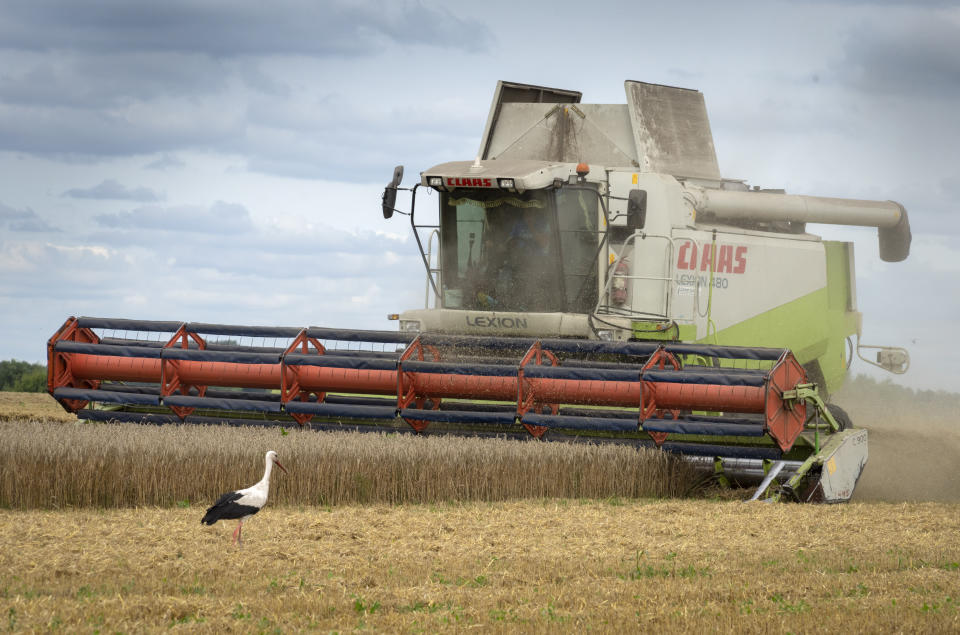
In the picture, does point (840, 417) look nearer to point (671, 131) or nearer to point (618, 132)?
point (671, 131)

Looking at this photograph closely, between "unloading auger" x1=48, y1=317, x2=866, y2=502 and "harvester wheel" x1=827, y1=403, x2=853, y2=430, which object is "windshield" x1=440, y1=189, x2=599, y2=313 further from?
"harvester wheel" x1=827, y1=403, x2=853, y2=430

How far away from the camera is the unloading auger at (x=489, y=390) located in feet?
27.5

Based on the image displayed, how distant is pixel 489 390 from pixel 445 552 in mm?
2880

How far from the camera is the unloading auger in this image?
8375 millimetres

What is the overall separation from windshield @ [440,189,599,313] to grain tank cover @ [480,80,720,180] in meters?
1.41

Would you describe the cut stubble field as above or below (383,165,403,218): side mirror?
below

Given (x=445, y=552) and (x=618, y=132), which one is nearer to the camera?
(x=445, y=552)

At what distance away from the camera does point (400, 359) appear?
902 centimetres

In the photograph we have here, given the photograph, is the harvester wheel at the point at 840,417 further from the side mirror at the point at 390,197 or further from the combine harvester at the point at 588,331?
the side mirror at the point at 390,197

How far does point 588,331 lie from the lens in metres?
9.68

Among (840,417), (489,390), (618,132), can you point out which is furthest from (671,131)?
(489,390)

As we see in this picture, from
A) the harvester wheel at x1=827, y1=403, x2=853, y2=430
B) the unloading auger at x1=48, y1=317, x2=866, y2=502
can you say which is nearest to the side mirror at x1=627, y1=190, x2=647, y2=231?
Answer: the unloading auger at x1=48, y1=317, x2=866, y2=502

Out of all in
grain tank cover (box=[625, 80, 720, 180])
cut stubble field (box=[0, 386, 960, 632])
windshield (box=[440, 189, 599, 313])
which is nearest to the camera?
cut stubble field (box=[0, 386, 960, 632])

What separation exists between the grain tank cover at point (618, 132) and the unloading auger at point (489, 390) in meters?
2.41
